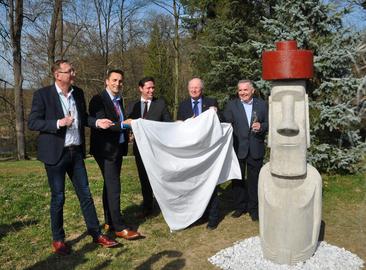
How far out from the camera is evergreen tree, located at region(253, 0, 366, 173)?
8320 millimetres

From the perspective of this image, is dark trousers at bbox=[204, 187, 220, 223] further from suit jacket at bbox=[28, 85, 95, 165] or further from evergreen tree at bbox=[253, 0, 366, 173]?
evergreen tree at bbox=[253, 0, 366, 173]

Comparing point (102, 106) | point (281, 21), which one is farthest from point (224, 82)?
point (102, 106)

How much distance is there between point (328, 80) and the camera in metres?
8.66

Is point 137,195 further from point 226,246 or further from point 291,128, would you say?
point 291,128

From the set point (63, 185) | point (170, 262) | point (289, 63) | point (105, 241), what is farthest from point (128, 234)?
point (289, 63)

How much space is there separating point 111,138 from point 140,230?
4.80 feet

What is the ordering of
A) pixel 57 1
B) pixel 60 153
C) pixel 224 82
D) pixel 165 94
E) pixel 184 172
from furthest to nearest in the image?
pixel 165 94 < pixel 57 1 < pixel 224 82 < pixel 184 172 < pixel 60 153

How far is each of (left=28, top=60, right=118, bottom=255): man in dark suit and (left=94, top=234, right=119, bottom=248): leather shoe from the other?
366 mm

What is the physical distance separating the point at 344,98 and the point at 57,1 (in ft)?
55.7

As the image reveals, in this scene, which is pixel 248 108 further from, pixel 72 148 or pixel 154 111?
pixel 72 148

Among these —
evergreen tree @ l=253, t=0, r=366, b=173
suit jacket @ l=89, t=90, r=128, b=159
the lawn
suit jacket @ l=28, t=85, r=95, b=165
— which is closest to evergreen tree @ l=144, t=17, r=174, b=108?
evergreen tree @ l=253, t=0, r=366, b=173

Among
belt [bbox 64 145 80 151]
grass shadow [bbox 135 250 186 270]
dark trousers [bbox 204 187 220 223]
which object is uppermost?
belt [bbox 64 145 80 151]

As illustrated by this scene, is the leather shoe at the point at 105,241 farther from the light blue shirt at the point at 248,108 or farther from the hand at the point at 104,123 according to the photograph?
the light blue shirt at the point at 248,108

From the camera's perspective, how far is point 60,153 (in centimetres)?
430
